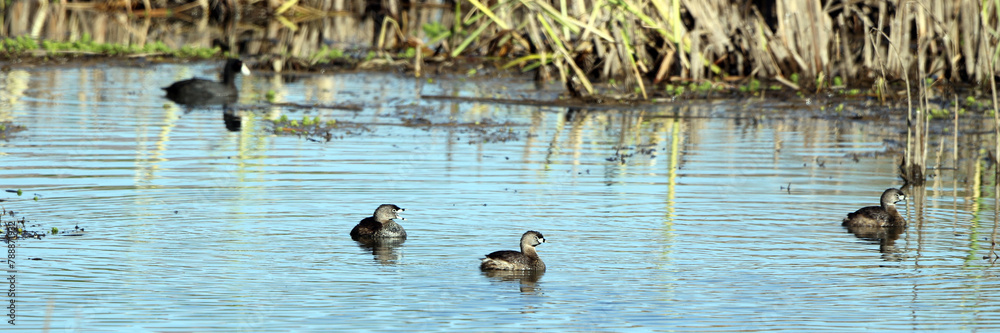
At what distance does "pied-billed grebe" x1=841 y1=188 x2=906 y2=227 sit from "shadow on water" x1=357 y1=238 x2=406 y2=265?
3.99 metres

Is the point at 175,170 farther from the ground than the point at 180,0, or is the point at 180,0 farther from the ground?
the point at 180,0

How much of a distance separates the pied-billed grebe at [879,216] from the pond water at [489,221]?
6.5 inches

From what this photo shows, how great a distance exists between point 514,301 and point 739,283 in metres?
1.64

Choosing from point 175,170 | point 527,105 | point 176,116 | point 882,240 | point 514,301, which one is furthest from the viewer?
point 527,105

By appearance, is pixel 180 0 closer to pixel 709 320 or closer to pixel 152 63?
pixel 152 63

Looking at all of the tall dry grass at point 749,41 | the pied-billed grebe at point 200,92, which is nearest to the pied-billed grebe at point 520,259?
the tall dry grass at point 749,41

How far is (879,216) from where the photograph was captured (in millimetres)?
12180

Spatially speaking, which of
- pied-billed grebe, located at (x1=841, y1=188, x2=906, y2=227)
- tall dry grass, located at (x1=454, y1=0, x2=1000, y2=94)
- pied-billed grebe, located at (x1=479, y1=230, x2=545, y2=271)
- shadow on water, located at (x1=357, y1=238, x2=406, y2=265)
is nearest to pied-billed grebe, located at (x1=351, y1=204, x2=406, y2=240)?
shadow on water, located at (x1=357, y1=238, x2=406, y2=265)

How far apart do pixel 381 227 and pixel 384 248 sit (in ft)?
0.93

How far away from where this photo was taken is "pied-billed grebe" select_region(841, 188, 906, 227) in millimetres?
12117

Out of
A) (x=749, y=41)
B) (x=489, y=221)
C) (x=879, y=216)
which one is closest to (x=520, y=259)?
(x=489, y=221)

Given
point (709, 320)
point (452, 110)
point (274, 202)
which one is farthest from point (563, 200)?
point (452, 110)

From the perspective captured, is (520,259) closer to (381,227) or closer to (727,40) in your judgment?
(381,227)

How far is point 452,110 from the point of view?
21.5 metres
